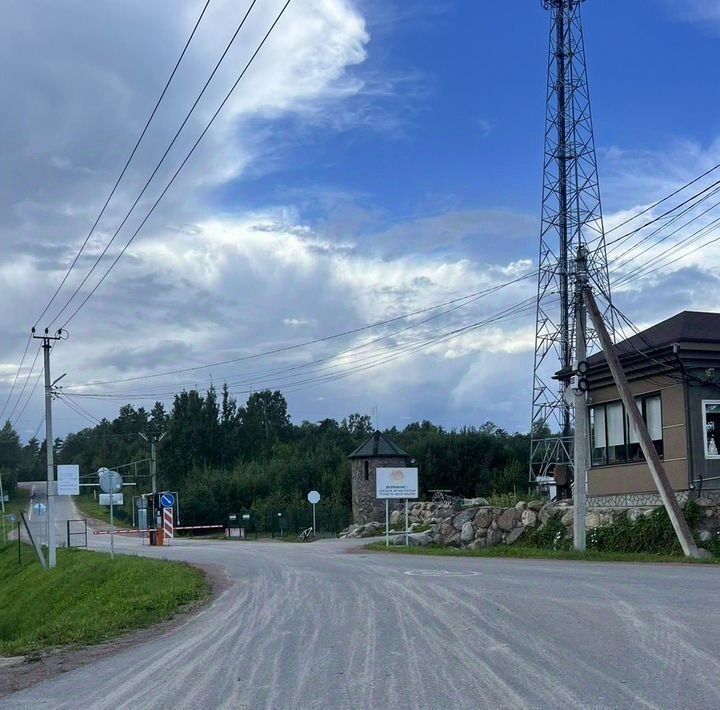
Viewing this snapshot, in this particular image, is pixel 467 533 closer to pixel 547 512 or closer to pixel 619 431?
pixel 547 512

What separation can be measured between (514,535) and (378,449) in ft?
73.9

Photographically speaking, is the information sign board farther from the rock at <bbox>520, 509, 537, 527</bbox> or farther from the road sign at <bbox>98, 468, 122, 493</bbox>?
the road sign at <bbox>98, 468, 122, 493</bbox>

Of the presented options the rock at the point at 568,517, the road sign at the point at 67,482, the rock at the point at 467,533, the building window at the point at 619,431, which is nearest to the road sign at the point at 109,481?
the road sign at the point at 67,482

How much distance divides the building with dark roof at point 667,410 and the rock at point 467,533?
4.51 metres

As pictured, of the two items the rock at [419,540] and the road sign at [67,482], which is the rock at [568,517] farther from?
the road sign at [67,482]

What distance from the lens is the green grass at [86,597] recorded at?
14680 millimetres

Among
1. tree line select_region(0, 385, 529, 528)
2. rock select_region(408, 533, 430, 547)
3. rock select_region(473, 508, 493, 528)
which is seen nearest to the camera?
rock select_region(473, 508, 493, 528)

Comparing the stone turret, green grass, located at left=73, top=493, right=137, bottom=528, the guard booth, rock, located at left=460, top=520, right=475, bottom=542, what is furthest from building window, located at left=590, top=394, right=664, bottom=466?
green grass, located at left=73, top=493, right=137, bottom=528

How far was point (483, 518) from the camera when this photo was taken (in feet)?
107

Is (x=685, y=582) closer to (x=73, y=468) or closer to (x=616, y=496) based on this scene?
(x=616, y=496)

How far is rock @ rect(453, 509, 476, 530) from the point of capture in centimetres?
3350

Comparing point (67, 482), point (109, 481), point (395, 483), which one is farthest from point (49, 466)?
point (395, 483)

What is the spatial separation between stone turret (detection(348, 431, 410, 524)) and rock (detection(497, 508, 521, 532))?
20.0m

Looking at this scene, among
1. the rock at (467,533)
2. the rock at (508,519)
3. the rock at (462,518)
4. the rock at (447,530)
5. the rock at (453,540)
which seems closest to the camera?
the rock at (508,519)
